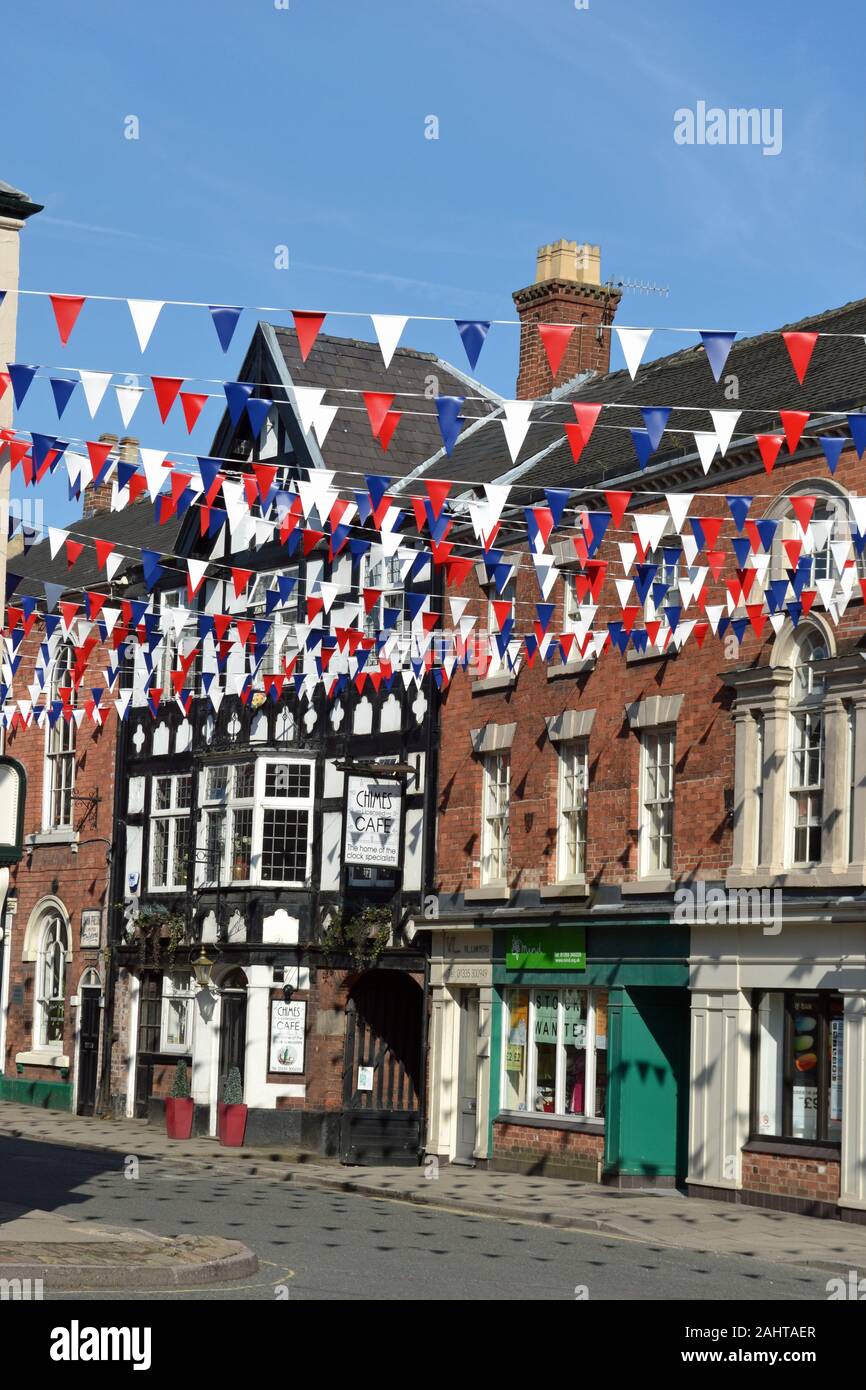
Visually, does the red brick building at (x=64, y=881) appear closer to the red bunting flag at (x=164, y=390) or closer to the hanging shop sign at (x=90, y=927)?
the hanging shop sign at (x=90, y=927)

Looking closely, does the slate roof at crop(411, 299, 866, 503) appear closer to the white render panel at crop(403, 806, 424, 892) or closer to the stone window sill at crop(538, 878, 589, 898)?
the white render panel at crop(403, 806, 424, 892)

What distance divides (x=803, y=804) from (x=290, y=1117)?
1124cm

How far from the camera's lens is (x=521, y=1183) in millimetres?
24859

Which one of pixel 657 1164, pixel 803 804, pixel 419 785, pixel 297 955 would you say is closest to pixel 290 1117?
pixel 297 955

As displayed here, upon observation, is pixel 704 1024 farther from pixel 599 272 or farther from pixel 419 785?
pixel 599 272

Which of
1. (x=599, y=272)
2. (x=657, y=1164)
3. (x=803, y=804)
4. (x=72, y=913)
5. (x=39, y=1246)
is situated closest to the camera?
A: (x=39, y=1246)

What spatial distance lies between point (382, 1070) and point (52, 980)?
10.4 metres

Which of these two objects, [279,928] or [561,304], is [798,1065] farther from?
[561,304]

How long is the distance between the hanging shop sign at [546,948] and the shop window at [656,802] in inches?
60.8

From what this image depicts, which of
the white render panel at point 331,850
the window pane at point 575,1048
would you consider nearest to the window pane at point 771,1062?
the window pane at point 575,1048

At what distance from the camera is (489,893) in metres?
27.3

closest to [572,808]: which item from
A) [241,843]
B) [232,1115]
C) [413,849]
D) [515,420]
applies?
[413,849]

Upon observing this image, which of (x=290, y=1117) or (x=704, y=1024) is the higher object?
(x=704, y=1024)

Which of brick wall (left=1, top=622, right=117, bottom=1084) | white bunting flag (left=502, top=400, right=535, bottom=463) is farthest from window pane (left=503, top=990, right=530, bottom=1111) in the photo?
white bunting flag (left=502, top=400, right=535, bottom=463)
